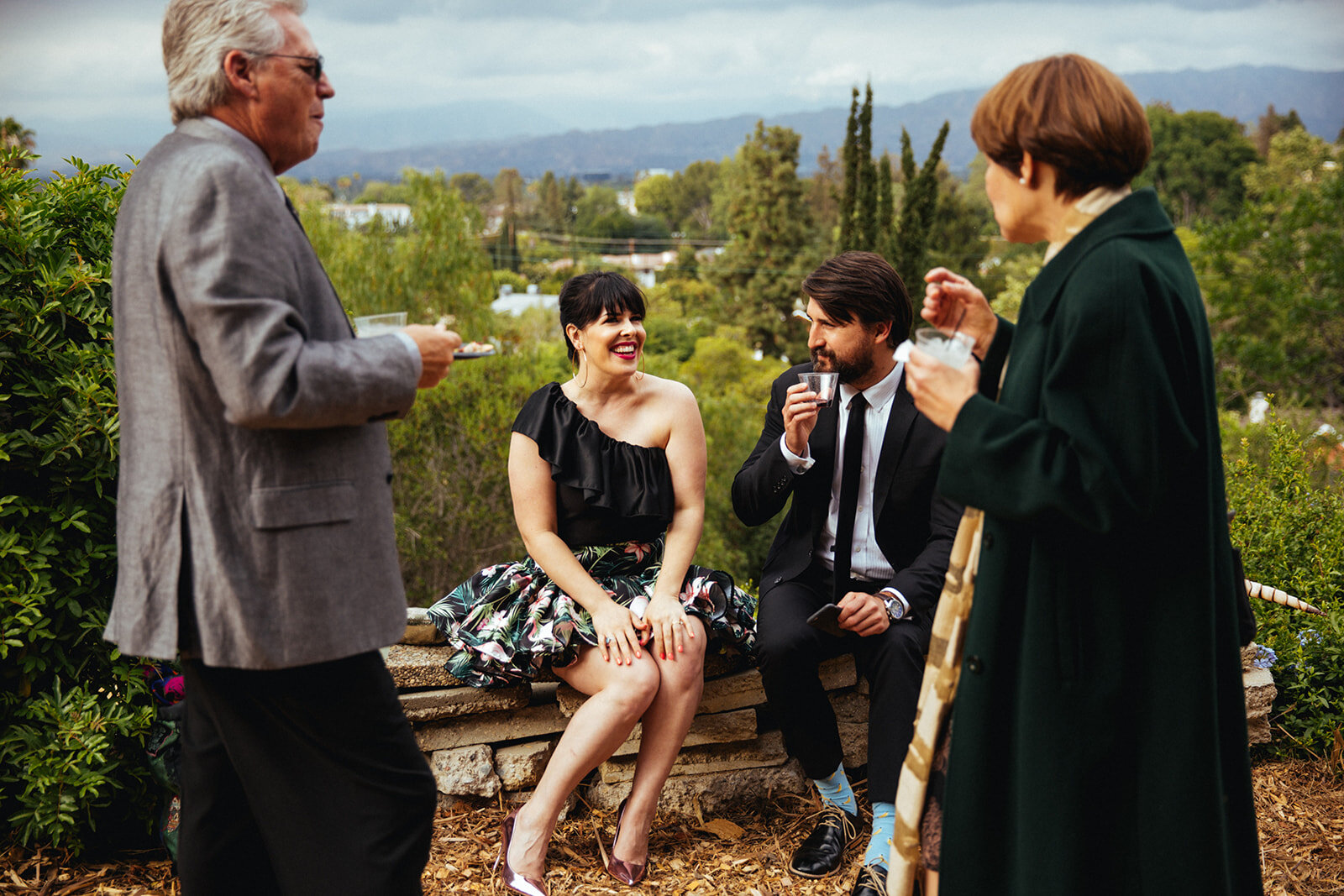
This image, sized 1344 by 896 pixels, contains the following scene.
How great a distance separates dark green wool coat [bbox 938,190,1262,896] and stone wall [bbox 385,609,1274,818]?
62.2 inches

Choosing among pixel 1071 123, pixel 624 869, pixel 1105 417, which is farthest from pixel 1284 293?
pixel 1105 417

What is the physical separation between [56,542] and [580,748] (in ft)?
5.24

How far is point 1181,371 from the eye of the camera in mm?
1677

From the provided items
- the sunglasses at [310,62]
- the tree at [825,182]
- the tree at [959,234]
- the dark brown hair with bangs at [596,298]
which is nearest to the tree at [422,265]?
the dark brown hair with bangs at [596,298]

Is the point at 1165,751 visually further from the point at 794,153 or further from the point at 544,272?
the point at 544,272

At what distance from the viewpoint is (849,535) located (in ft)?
10.6

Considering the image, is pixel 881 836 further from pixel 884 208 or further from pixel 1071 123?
pixel 884 208

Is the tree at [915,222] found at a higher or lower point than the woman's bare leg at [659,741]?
higher

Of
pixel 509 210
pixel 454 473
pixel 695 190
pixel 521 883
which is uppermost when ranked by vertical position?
pixel 695 190

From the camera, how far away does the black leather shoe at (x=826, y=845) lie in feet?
9.78

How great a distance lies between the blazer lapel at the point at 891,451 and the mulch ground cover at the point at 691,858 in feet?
3.60

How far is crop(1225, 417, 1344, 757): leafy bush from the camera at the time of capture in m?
3.62

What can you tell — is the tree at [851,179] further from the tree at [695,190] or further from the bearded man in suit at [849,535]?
the tree at [695,190]

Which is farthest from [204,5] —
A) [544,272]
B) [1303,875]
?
[544,272]
